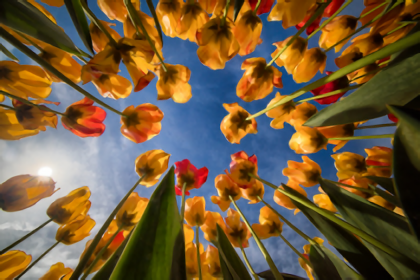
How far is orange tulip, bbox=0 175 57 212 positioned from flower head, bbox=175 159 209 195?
0.35 metres

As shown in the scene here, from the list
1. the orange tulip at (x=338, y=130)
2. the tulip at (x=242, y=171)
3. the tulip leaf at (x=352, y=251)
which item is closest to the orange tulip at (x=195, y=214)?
the tulip at (x=242, y=171)

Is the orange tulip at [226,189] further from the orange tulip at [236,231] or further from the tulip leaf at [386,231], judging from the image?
the tulip leaf at [386,231]

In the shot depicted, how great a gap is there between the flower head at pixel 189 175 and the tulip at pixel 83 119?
277 millimetres

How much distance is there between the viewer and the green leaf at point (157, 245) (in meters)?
0.21

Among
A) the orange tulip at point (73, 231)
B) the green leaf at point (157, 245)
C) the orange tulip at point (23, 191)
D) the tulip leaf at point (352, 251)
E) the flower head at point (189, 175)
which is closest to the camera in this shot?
the green leaf at point (157, 245)

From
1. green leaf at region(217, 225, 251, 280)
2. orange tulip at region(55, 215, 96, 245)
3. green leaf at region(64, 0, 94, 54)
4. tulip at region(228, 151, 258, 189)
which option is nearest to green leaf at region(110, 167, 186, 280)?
green leaf at region(217, 225, 251, 280)

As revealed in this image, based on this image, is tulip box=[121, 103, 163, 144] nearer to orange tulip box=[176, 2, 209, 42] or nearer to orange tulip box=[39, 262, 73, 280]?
orange tulip box=[176, 2, 209, 42]

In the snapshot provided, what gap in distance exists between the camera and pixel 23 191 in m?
0.45

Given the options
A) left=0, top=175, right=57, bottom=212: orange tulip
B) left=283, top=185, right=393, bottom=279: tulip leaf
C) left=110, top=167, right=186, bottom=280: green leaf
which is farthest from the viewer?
left=0, top=175, right=57, bottom=212: orange tulip

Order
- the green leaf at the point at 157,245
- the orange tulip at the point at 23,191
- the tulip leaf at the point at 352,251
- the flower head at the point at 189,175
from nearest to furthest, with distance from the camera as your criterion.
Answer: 1. the green leaf at the point at 157,245
2. the tulip leaf at the point at 352,251
3. the orange tulip at the point at 23,191
4. the flower head at the point at 189,175

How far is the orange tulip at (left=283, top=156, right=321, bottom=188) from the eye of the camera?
0.60 metres

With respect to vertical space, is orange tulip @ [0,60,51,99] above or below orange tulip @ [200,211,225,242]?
above

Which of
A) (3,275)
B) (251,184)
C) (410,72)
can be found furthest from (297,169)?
(3,275)

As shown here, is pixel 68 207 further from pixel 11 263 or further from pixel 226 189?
pixel 226 189
